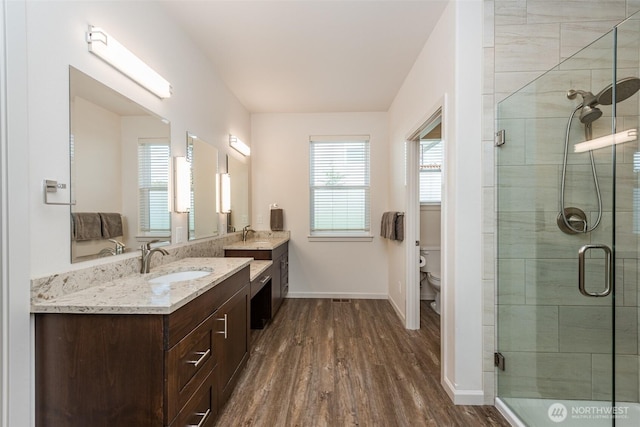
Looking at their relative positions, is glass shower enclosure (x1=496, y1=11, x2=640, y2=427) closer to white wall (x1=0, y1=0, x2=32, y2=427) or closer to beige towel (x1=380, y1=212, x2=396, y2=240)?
beige towel (x1=380, y1=212, x2=396, y2=240)

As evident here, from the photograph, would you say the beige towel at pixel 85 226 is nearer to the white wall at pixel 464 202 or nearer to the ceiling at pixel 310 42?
the ceiling at pixel 310 42

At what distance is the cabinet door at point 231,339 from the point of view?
5.34 feet

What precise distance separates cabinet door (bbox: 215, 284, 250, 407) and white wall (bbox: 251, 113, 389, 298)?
1921 mm

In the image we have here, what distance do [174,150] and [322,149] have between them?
7.55ft

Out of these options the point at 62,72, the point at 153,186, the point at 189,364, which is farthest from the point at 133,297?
the point at 62,72

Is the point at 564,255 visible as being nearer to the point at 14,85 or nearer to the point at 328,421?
the point at 328,421

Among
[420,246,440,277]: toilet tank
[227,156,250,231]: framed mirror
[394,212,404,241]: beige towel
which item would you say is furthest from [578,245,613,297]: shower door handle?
[227,156,250,231]: framed mirror

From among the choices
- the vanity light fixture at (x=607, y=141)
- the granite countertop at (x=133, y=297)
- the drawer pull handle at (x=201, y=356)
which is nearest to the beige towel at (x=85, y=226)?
the granite countertop at (x=133, y=297)

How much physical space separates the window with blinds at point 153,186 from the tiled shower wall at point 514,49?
2.13m

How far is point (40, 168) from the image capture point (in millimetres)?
1133

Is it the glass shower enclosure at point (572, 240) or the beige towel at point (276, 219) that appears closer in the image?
the glass shower enclosure at point (572, 240)

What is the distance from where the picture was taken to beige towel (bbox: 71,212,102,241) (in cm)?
128

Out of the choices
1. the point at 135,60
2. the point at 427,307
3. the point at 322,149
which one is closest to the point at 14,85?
the point at 135,60

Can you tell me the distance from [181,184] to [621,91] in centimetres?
278
